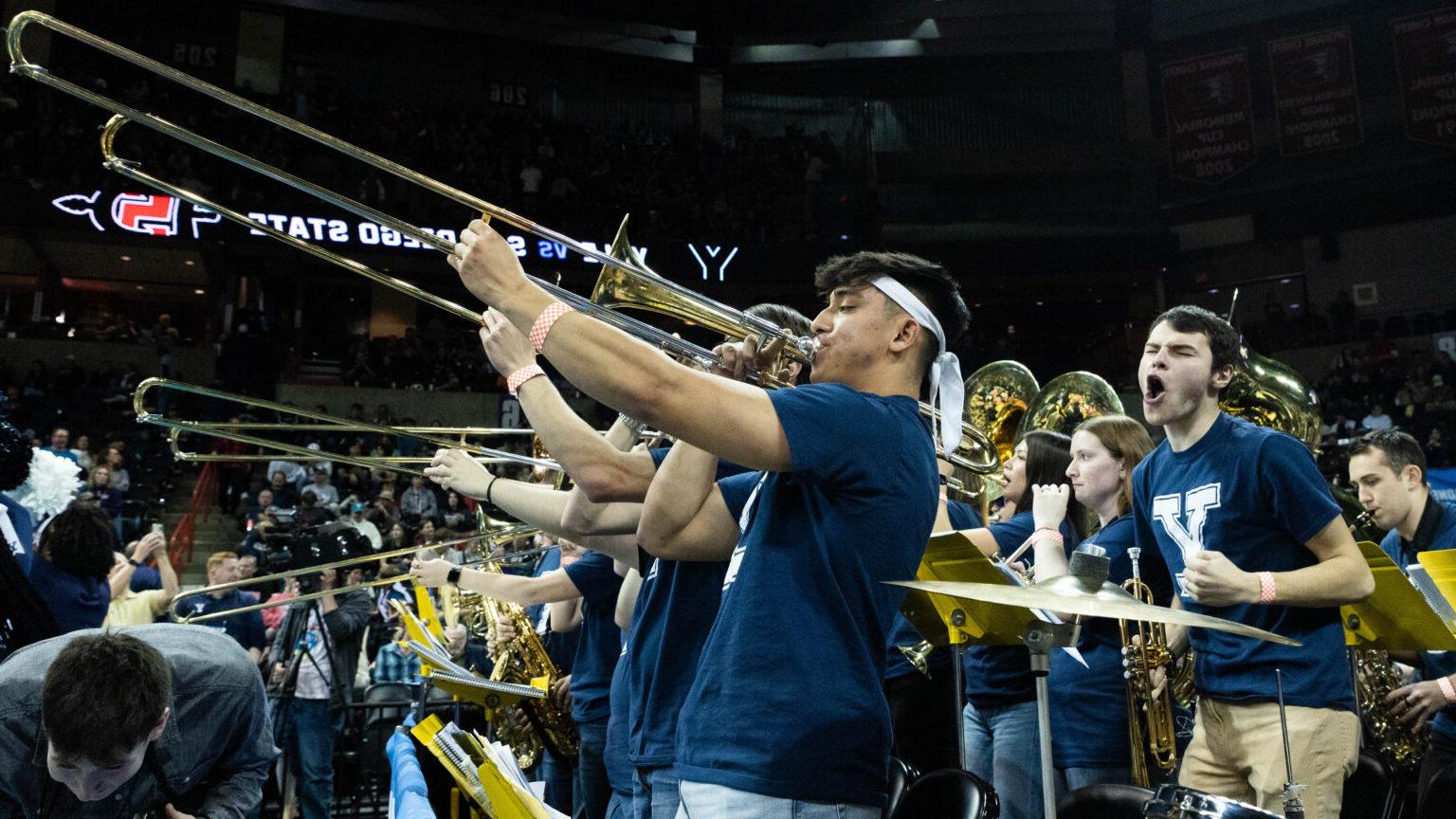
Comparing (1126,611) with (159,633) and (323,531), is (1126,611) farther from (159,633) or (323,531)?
(323,531)

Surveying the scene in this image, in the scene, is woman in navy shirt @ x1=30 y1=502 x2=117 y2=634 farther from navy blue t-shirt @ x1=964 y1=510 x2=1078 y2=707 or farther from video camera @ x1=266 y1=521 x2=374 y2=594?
navy blue t-shirt @ x1=964 y1=510 x2=1078 y2=707

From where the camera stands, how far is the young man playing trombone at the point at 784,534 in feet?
6.70

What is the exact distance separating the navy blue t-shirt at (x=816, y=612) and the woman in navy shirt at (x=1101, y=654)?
5.51 ft

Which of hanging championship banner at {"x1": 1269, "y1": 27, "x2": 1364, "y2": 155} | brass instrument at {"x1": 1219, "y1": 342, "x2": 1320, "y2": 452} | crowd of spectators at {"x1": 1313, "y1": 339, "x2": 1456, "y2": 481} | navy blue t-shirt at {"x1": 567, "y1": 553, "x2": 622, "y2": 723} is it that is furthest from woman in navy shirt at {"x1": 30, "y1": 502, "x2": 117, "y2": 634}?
hanging championship banner at {"x1": 1269, "y1": 27, "x2": 1364, "y2": 155}

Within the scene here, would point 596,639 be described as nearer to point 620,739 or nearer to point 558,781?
point 620,739

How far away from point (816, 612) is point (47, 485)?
593 cm

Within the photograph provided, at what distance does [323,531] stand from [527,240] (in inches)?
457

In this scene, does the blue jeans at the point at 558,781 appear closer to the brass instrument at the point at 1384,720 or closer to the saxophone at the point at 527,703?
the saxophone at the point at 527,703

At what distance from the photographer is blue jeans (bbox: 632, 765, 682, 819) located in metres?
2.71

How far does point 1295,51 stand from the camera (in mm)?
20859

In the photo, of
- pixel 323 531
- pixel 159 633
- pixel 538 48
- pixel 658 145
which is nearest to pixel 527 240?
pixel 658 145

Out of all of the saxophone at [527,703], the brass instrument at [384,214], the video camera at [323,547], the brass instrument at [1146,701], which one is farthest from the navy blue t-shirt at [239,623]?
the brass instrument at [1146,701]

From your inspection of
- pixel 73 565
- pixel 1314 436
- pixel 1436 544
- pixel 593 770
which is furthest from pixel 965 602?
pixel 73 565

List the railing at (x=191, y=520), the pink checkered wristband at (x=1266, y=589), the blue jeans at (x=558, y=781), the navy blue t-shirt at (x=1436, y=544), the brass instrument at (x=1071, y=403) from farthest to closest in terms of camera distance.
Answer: the railing at (x=191, y=520) → the blue jeans at (x=558, y=781) → the brass instrument at (x=1071, y=403) → the navy blue t-shirt at (x=1436, y=544) → the pink checkered wristband at (x=1266, y=589)
